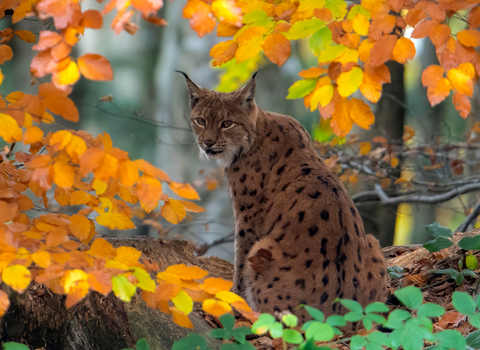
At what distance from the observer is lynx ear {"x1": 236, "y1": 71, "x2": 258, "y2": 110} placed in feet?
14.7

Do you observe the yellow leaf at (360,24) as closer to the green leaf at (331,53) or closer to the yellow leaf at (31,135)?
the green leaf at (331,53)

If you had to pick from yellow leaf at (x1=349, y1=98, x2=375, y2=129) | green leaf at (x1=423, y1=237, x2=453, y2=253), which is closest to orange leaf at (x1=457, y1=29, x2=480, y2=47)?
yellow leaf at (x1=349, y1=98, x2=375, y2=129)

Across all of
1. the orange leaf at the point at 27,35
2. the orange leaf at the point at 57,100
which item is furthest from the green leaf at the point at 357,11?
the orange leaf at the point at 27,35

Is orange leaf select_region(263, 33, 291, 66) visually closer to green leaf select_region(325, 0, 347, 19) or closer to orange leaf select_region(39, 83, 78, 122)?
green leaf select_region(325, 0, 347, 19)

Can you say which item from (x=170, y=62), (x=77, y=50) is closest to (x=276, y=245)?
(x=170, y=62)

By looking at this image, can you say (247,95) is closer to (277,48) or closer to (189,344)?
(277,48)

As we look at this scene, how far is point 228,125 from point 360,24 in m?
2.17

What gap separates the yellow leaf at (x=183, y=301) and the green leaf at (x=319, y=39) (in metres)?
1.55

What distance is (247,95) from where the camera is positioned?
177 inches

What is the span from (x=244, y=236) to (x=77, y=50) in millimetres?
11842

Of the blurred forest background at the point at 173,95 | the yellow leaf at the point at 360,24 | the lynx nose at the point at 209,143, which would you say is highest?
the yellow leaf at the point at 360,24

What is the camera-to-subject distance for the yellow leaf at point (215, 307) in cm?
227

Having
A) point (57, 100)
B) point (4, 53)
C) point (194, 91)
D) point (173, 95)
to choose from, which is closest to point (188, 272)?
point (57, 100)

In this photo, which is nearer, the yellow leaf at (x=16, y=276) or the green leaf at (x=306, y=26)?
the yellow leaf at (x=16, y=276)
